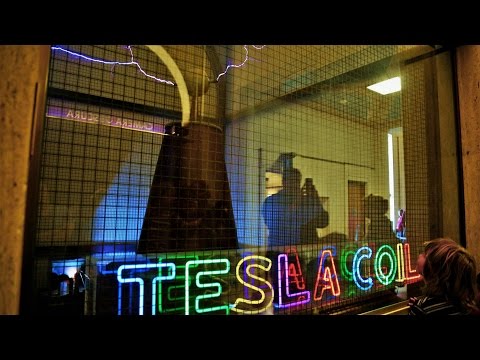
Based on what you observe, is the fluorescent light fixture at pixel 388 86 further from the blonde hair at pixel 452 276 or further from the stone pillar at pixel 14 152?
the stone pillar at pixel 14 152

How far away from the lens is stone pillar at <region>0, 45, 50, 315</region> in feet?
2.68

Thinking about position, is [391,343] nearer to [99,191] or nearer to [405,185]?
[99,191]

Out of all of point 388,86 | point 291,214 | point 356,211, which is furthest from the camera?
point 388,86


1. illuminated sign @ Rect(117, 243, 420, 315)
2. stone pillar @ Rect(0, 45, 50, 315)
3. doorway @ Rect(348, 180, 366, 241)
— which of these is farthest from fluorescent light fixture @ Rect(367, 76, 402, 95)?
stone pillar @ Rect(0, 45, 50, 315)

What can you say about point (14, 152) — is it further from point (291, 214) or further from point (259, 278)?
point (291, 214)

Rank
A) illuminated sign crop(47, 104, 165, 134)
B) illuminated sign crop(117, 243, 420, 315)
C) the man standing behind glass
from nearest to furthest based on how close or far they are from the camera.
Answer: illuminated sign crop(47, 104, 165, 134)
illuminated sign crop(117, 243, 420, 315)
the man standing behind glass

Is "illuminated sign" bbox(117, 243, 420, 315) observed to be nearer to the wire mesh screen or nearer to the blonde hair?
the wire mesh screen

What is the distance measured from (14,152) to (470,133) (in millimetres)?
2621

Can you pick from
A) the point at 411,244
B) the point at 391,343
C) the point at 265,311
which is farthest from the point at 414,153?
the point at 391,343

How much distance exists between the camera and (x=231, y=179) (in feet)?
7.28

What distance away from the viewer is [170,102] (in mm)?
1770

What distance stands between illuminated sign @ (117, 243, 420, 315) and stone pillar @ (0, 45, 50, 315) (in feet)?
2.13

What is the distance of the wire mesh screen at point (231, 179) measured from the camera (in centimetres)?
146

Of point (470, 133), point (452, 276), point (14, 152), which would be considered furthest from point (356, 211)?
point (14, 152)
